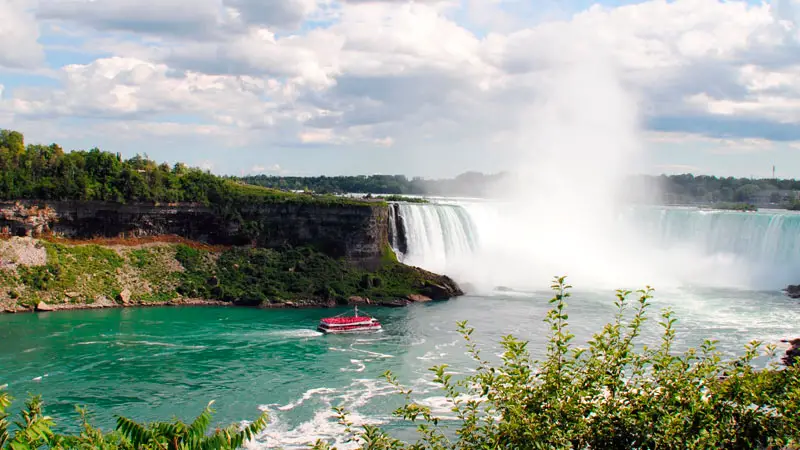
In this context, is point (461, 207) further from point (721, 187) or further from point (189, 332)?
point (721, 187)

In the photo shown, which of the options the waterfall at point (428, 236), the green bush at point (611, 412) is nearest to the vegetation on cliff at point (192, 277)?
the waterfall at point (428, 236)

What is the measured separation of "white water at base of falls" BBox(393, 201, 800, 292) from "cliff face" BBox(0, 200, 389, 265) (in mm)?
4493

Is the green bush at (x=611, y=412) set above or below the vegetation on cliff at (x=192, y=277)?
above

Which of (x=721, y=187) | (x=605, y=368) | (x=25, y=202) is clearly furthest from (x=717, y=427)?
(x=721, y=187)

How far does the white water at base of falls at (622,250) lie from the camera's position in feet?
197

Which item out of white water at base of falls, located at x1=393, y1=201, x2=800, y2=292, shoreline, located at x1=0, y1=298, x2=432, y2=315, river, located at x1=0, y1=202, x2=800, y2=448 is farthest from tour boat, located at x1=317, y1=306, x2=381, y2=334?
white water at base of falls, located at x1=393, y1=201, x2=800, y2=292

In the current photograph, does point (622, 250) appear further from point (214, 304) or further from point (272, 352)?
point (272, 352)

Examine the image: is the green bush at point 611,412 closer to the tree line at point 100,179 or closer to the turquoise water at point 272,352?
the turquoise water at point 272,352

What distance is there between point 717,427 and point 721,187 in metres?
121

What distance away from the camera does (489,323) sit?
1625 inches

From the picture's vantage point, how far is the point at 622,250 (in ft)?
230

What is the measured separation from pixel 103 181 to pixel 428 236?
2584 centimetres

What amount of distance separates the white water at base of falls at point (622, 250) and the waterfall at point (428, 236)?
3.4 inches

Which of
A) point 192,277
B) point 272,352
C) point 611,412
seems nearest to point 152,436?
point 611,412
